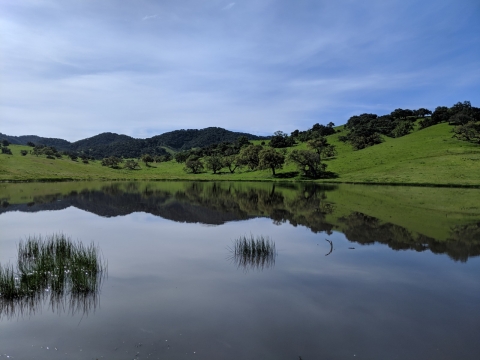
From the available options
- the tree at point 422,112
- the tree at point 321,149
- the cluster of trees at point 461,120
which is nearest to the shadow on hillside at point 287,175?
the tree at point 321,149

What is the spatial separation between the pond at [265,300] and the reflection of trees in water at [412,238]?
12 cm

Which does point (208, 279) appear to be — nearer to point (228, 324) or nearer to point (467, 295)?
point (228, 324)

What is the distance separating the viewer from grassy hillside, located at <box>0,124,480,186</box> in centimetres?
6956

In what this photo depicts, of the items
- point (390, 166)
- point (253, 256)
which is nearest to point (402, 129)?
point (390, 166)

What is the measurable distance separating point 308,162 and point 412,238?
68824mm

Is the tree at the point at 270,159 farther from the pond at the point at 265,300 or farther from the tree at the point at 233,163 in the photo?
the pond at the point at 265,300

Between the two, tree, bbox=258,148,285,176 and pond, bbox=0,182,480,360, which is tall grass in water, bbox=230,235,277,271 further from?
tree, bbox=258,148,285,176

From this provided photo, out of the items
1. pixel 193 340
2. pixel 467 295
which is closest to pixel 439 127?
pixel 467 295

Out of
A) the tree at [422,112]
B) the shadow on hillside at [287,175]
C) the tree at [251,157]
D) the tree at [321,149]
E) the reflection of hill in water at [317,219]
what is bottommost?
the reflection of hill in water at [317,219]

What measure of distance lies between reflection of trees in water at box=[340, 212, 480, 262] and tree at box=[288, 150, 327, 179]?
62.5 meters

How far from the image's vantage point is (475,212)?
31672mm

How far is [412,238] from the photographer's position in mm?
20844

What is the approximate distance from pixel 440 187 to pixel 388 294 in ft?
190

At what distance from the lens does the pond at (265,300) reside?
26.5 ft
